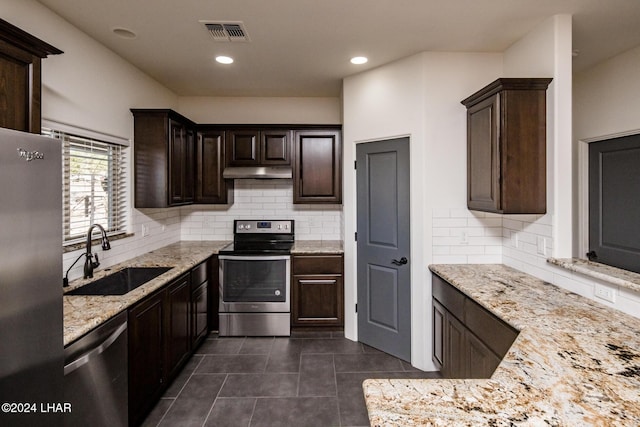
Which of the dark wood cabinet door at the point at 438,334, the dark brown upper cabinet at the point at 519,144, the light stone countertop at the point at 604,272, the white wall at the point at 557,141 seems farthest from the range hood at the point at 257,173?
the light stone countertop at the point at 604,272

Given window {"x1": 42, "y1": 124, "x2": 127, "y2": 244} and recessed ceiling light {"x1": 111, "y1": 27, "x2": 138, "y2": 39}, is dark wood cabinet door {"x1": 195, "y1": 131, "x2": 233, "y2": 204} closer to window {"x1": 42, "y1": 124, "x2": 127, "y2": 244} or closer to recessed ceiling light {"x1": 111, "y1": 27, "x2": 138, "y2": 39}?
window {"x1": 42, "y1": 124, "x2": 127, "y2": 244}

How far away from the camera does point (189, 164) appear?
387 centimetres

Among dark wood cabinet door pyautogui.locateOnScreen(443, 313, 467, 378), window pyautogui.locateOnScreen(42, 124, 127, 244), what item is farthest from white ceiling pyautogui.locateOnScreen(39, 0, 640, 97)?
dark wood cabinet door pyautogui.locateOnScreen(443, 313, 467, 378)

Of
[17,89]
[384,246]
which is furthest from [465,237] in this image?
[17,89]

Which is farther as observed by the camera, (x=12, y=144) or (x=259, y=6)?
(x=259, y=6)

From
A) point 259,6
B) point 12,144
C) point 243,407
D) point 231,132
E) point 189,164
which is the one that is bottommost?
point 243,407

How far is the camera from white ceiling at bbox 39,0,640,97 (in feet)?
7.42

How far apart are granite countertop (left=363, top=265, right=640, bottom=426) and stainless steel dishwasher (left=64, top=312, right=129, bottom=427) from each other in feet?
4.53

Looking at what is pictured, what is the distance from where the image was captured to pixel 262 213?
4434 mm

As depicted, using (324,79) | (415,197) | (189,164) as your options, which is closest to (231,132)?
(189,164)

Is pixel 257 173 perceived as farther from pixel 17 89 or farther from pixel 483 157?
pixel 17 89

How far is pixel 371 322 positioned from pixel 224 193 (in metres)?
2.21

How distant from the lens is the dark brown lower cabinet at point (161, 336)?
7.12 feet

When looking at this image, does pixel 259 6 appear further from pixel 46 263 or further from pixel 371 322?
pixel 371 322
